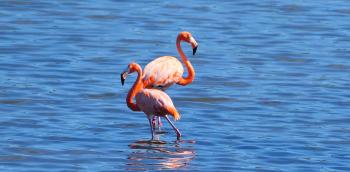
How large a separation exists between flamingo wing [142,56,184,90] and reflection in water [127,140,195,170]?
1.06 meters

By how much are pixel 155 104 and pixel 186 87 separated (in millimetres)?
3002

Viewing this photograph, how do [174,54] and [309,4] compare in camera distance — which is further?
[309,4]

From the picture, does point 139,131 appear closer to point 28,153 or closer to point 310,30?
point 28,153

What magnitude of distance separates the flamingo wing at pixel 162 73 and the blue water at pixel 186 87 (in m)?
0.43

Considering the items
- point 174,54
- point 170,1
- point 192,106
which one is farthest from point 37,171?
point 170,1

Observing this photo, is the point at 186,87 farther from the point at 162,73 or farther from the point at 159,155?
the point at 159,155

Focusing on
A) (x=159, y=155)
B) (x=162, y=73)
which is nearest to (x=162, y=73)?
(x=162, y=73)

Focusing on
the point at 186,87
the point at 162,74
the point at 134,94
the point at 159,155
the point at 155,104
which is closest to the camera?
the point at 159,155

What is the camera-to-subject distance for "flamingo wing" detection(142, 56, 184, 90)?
1430 cm

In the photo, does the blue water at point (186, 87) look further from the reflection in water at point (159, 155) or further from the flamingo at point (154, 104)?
the flamingo at point (154, 104)

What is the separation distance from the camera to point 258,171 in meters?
12.1

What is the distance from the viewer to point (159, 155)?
12.7 meters

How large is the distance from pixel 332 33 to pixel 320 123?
6.49m

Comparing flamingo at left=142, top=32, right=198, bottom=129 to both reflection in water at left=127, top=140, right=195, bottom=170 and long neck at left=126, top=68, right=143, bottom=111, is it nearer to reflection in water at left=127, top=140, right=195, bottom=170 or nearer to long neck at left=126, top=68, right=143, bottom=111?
long neck at left=126, top=68, right=143, bottom=111
